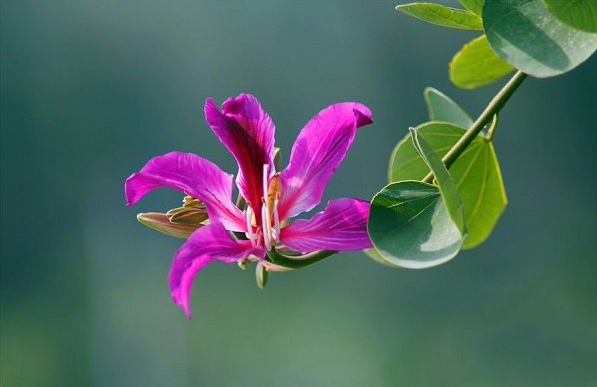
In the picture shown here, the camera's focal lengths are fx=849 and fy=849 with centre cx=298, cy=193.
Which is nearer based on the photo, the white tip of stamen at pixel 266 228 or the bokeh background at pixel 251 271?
the white tip of stamen at pixel 266 228

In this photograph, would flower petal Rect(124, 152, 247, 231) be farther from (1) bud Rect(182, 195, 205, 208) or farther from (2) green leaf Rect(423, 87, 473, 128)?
(2) green leaf Rect(423, 87, 473, 128)

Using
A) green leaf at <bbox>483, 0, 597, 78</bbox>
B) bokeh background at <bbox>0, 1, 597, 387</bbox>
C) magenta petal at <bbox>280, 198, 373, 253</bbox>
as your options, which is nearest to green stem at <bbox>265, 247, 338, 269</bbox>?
magenta petal at <bbox>280, 198, 373, 253</bbox>

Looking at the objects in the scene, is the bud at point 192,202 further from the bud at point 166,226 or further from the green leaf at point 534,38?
the green leaf at point 534,38

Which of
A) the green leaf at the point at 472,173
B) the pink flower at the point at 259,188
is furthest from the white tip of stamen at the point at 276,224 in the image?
the green leaf at the point at 472,173

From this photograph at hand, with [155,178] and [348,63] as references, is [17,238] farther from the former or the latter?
[155,178]

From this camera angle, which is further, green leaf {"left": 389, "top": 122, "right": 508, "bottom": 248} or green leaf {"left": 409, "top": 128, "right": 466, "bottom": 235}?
green leaf {"left": 389, "top": 122, "right": 508, "bottom": 248}

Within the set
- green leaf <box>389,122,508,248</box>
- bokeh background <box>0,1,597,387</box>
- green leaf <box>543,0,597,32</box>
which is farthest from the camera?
bokeh background <box>0,1,597,387</box>

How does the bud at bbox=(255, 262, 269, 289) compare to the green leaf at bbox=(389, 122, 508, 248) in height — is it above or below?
below
